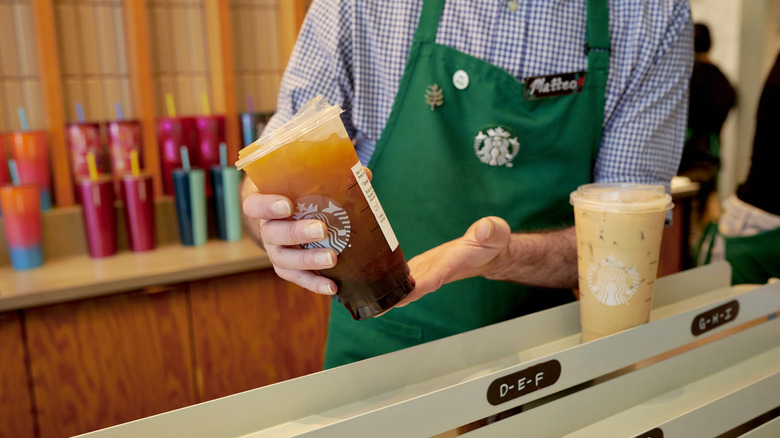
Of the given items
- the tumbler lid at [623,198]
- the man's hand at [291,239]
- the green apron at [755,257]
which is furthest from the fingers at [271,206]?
the green apron at [755,257]

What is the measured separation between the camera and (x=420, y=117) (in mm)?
1255

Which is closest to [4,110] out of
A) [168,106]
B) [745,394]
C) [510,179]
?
[168,106]

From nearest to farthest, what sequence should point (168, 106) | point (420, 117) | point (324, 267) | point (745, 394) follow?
point (324, 267) < point (745, 394) < point (420, 117) < point (168, 106)

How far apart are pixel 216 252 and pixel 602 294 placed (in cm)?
179

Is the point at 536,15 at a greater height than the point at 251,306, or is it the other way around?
the point at 536,15

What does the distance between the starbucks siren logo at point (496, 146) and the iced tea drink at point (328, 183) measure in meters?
0.54

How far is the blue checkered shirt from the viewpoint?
4.13 ft

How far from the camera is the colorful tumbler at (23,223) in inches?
84.0

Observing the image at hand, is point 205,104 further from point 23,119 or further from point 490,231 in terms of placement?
point 490,231

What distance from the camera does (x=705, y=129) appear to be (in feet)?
13.5

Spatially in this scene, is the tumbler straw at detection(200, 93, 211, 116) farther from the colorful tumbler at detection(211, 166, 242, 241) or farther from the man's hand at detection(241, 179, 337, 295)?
the man's hand at detection(241, 179, 337, 295)

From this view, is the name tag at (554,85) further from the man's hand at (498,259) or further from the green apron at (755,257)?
the green apron at (755,257)

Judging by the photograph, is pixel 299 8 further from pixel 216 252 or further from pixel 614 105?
pixel 614 105

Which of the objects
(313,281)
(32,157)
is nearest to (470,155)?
(313,281)
